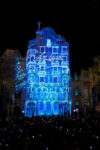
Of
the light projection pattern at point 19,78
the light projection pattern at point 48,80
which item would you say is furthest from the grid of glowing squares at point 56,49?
the light projection pattern at point 19,78

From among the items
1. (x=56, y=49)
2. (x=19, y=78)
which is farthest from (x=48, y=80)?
(x=56, y=49)

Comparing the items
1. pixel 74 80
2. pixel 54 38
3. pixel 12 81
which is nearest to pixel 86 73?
pixel 74 80

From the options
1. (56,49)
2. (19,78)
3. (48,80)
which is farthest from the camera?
(56,49)

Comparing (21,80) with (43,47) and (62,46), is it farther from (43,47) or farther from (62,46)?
(62,46)

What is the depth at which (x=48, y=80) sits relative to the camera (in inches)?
1768

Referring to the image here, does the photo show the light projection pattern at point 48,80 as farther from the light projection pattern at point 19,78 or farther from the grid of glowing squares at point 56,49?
the light projection pattern at point 19,78

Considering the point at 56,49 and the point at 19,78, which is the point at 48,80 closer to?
the point at 19,78

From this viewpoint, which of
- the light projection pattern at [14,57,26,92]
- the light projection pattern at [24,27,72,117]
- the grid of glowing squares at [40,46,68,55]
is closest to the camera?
the light projection pattern at [24,27,72,117]

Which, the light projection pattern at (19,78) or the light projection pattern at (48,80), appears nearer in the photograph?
the light projection pattern at (48,80)

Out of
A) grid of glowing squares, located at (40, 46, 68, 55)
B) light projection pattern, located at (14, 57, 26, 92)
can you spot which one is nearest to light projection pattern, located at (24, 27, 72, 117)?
grid of glowing squares, located at (40, 46, 68, 55)

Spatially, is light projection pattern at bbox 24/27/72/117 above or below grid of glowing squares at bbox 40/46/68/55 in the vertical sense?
below

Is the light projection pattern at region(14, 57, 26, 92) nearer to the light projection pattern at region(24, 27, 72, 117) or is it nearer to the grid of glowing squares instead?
the light projection pattern at region(24, 27, 72, 117)

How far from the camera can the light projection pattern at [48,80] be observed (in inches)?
1692

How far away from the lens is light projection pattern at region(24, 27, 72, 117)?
141ft
